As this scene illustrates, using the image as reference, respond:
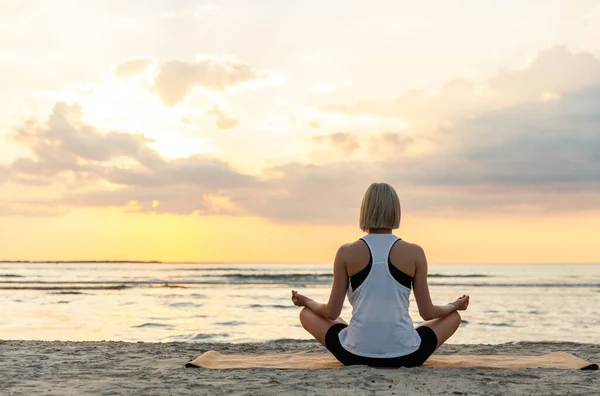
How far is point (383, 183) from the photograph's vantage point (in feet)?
15.2

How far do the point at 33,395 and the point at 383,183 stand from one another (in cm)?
316

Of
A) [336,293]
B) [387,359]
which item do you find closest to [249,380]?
[336,293]

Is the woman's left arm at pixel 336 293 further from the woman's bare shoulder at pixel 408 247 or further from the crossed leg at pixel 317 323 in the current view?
the woman's bare shoulder at pixel 408 247

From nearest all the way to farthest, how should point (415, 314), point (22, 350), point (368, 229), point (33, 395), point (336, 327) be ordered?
point (33, 395) < point (368, 229) < point (336, 327) < point (22, 350) < point (415, 314)

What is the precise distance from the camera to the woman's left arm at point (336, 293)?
4.81 metres

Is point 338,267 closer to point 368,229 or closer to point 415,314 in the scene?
point 368,229

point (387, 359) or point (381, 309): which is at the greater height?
point (381, 309)

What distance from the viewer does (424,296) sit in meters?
4.91

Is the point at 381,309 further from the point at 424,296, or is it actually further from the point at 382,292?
the point at 424,296

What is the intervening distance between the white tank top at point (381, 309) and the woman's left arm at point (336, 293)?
11 cm

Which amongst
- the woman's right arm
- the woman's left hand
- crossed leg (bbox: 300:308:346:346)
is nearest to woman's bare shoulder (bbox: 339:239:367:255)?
the woman's right arm

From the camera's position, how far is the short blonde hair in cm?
460

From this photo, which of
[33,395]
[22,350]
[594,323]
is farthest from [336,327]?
[594,323]

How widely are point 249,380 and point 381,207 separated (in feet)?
6.08
